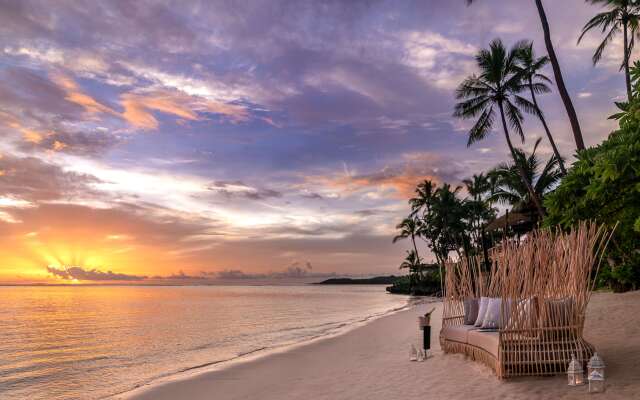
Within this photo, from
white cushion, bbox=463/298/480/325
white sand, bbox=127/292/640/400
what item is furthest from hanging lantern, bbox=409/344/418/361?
white cushion, bbox=463/298/480/325

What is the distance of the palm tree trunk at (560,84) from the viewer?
634 inches

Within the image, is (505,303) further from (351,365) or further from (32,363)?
(32,363)

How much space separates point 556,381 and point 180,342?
44.6ft

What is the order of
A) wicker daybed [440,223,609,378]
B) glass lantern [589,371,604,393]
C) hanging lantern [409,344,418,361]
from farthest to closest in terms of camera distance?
hanging lantern [409,344,418,361] → wicker daybed [440,223,609,378] → glass lantern [589,371,604,393]

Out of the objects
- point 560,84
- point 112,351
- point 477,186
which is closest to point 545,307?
point 560,84

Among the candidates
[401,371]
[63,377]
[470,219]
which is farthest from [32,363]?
[470,219]

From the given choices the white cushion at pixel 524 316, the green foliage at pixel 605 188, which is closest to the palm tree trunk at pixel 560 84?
the green foliage at pixel 605 188

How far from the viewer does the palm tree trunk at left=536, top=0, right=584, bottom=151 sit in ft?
52.9

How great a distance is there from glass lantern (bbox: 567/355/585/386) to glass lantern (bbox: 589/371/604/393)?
26cm

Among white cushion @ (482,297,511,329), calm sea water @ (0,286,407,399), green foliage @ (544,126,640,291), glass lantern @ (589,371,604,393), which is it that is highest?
green foliage @ (544,126,640,291)

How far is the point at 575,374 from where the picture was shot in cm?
557

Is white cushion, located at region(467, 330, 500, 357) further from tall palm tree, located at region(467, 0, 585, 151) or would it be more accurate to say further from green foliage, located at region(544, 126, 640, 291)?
tall palm tree, located at region(467, 0, 585, 151)

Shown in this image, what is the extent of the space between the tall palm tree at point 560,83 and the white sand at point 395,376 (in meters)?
5.77

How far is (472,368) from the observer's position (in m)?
7.11
